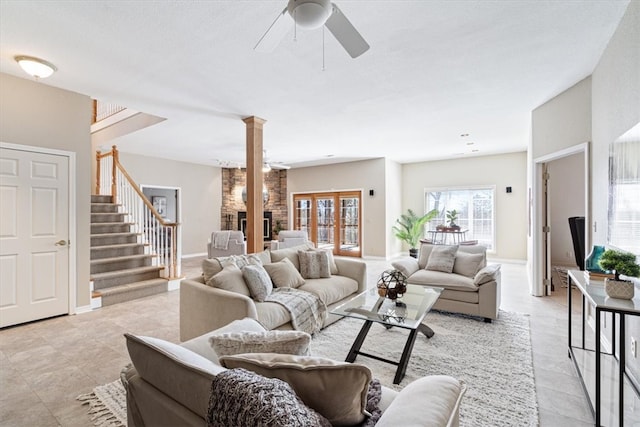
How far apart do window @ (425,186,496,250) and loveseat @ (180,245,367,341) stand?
17.8 feet

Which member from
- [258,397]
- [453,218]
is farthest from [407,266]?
[453,218]

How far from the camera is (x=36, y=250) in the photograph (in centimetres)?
354

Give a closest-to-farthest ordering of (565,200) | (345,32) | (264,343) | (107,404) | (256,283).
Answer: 1. (264,343)
2. (345,32)
3. (107,404)
4. (256,283)
5. (565,200)

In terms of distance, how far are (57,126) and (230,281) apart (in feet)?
9.80

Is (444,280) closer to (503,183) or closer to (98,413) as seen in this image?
(98,413)

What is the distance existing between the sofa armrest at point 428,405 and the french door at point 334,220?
746cm

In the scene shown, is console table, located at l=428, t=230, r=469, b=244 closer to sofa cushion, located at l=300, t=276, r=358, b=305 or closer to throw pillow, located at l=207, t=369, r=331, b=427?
sofa cushion, located at l=300, t=276, r=358, b=305

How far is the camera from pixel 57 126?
3.68 m

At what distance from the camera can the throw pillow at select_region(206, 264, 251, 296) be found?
2.76 m

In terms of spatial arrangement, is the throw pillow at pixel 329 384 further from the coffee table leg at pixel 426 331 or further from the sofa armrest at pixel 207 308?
the coffee table leg at pixel 426 331

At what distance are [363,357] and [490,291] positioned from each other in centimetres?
171

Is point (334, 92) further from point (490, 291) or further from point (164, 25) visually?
point (490, 291)

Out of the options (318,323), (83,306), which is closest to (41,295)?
(83,306)

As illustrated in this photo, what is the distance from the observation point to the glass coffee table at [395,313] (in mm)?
2342
